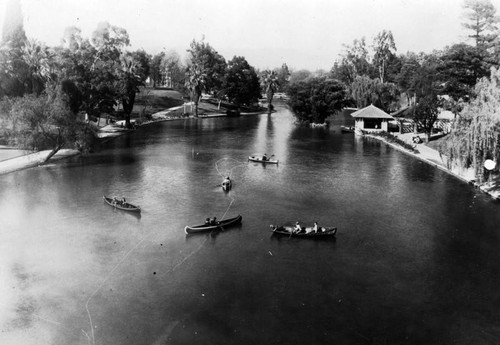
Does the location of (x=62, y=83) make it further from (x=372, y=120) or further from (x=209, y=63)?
(x=209, y=63)

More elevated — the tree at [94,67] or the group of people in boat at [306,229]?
the tree at [94,67]

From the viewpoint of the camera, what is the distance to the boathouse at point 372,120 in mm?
114062

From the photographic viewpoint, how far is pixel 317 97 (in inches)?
5084

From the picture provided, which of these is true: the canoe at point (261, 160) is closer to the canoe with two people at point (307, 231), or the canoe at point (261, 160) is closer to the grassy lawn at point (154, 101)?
the canoe with two people at point (307, 231)

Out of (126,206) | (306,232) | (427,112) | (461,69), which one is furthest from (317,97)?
(306,232)

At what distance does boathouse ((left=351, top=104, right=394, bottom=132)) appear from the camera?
114 metres

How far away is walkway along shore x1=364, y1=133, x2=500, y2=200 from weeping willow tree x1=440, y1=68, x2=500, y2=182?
177 centimetres

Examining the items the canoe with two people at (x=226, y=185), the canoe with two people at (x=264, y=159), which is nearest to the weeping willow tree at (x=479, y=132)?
the canoe with two people at (x=264, y=159)

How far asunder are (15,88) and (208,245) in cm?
7011

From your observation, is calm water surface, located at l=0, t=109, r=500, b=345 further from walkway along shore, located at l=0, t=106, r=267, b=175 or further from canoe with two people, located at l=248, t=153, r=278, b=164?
canoe with two people, located at l=248, t=153, r=278, b=164

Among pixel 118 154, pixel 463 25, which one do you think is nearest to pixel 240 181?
pixel 118 154

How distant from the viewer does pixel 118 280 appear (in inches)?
1378

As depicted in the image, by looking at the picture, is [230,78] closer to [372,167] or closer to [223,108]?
[223,108]

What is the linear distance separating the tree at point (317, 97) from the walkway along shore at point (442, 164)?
25.7m
